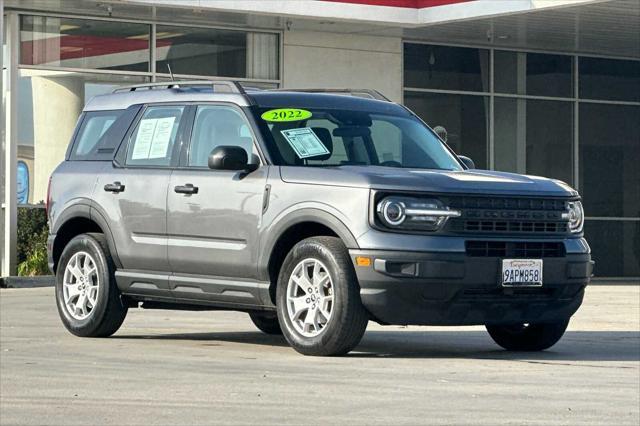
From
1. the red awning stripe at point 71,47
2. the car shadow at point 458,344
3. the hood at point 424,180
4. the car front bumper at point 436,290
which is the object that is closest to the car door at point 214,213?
the hood at point 424,180

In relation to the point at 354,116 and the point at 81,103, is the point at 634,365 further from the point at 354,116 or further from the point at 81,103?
the point at 81,103

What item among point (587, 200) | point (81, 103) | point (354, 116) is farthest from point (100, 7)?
point (354, 116)

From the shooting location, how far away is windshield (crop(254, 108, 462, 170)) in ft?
36.0

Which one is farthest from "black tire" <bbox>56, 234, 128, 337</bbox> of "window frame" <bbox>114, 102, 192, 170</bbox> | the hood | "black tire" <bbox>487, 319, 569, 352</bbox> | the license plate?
the license plate

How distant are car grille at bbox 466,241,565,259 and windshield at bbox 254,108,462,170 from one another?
3.63 ft

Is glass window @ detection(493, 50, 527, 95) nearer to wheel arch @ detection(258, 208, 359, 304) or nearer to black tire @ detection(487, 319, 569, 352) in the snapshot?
black tire @ detection(487, 319, 569, 352)

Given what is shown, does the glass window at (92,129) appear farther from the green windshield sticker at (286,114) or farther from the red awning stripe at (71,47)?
the red awning stripe at (71,47)

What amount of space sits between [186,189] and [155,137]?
2.65 feet

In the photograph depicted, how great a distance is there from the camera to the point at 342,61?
2448 centimetres

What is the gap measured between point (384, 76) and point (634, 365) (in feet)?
Answer: 48.8

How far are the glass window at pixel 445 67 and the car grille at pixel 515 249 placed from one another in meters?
14.5

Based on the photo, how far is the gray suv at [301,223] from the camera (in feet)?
33.3

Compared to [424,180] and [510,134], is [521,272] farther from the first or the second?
[510,134]

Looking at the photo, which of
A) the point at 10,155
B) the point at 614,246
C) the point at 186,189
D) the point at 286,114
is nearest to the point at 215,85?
the point at 286,114
